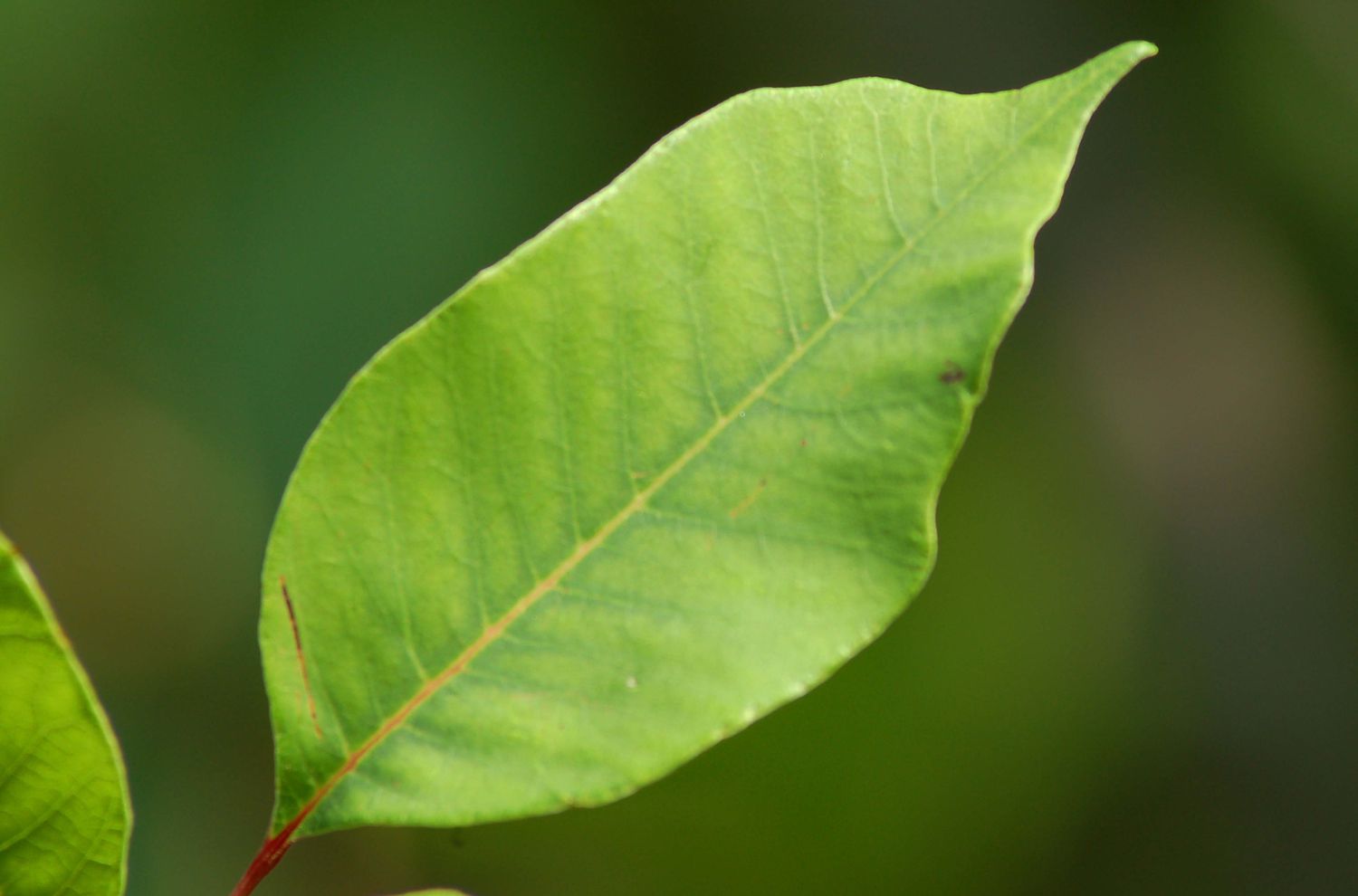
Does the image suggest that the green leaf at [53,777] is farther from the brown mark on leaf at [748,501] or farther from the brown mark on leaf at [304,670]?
the brown mark on leaf at [748,501]

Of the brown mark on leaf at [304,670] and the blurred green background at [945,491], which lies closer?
the brown mark on leaf at [304,670]

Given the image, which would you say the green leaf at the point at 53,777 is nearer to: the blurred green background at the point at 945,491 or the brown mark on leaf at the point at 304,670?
the brown mark on leaf at the point at 304,670

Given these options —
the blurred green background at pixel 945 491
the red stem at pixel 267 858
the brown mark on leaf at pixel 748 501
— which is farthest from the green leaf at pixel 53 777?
the blurred green background at pixel 945 491

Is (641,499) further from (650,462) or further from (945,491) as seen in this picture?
(945,491)

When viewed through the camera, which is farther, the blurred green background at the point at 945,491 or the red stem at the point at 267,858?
the blurred green background at the point at 945,491

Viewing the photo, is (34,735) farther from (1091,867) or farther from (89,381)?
(1091,867)

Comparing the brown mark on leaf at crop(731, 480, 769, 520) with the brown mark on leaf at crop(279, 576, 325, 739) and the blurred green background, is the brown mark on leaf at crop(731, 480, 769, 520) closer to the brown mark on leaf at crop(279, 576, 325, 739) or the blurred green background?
the brown mark on leaf at crop(279, 576, 325, 739)

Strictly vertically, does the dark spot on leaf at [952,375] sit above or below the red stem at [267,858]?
above

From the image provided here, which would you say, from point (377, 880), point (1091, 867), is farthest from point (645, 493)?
point (1091, 867)

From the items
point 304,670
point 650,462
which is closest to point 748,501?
point 650,462
